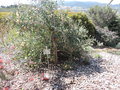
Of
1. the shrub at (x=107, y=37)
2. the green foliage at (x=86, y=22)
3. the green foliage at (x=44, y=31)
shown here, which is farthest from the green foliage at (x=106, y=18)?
the green foliage at (x=44, y=31)

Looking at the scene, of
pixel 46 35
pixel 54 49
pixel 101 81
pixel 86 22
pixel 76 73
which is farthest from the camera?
pixel 86 22

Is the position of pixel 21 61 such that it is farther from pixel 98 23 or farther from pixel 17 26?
pixel 98 23

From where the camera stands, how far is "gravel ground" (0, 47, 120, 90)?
134 inches

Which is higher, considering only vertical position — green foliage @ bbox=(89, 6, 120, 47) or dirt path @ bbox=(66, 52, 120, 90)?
green foliage @ bbox=(89, 6, 120, 47)

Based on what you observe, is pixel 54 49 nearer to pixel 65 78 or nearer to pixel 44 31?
pixel 44 31

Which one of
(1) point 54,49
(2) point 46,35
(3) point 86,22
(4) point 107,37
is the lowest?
(4) point 107,37

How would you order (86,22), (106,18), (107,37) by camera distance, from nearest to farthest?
(86,22)
(107,37)
(106,18)

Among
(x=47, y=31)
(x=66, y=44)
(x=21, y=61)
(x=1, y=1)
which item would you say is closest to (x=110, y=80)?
(x=66, y=44)

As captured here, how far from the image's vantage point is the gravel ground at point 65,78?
3393 mm

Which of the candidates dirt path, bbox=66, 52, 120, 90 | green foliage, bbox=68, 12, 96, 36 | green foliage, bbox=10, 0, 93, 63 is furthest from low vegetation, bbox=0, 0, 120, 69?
green foliage, bbox=68, 12, 96, 36

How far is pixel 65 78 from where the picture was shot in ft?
12.1

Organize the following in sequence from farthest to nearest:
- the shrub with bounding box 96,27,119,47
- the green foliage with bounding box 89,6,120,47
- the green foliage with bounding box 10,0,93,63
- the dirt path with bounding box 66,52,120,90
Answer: the green foliage with bounding box 89,6,120,47 < the shrub with bounding box 96,27,119,47 < the green foliage with bounding box 10,0,93,63 < the dirt path with bounding box 66,52,120,90

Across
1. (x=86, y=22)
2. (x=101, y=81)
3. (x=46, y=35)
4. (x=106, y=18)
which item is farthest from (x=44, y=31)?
(x=106, y=18)

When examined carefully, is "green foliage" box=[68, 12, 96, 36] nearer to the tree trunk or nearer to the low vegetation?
the low vegetation
